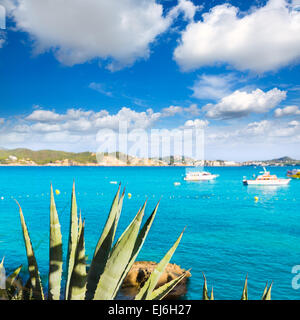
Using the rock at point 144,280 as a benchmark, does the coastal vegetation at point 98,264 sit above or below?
above

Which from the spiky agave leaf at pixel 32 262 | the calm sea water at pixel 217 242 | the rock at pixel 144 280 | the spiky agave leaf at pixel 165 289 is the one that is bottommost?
the calm sea water at pixel 217 242

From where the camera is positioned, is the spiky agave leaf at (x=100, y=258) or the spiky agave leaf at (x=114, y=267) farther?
the spiky agave leaf at (x=100, y=258)

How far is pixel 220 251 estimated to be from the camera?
52.1 ft

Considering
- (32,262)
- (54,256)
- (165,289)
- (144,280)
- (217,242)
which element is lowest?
(217,242)

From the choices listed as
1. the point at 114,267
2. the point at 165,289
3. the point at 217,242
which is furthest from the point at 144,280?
→ the point at 217,242

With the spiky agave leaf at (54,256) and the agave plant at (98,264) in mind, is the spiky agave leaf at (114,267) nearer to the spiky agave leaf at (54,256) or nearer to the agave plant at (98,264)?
the agave plant at (98,264)

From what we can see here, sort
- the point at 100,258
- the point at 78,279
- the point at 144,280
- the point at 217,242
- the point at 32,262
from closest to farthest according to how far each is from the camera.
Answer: the point at 78,279, the point at 100,258, the point at 32,262, the point at 144,280, the point at 217,242

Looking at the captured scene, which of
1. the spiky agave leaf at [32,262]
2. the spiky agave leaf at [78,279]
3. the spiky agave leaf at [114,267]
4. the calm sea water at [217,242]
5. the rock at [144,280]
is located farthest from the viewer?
the calm sea water at [217,242]

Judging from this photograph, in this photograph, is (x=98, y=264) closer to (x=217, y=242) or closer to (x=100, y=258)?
(x=100, y=258)

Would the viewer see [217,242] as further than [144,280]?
Yes

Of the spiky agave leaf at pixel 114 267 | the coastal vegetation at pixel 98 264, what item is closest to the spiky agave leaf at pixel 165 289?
the coastal vegetation at pixel 98 264

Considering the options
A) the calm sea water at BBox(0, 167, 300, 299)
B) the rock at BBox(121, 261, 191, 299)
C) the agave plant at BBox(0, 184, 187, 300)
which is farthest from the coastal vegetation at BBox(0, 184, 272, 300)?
the rock at BBox(121, 261, 191, 299)
